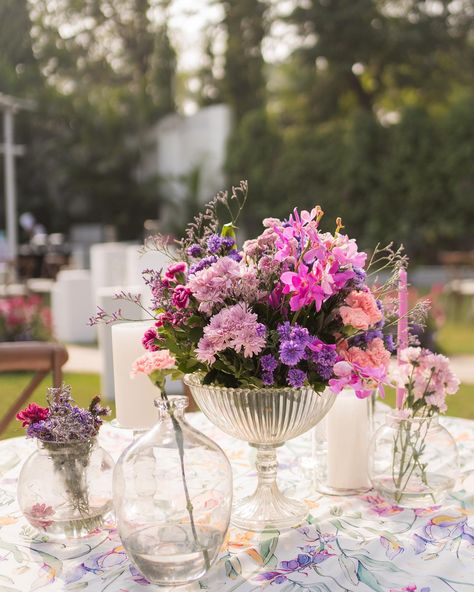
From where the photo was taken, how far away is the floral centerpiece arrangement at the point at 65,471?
122 centimetres

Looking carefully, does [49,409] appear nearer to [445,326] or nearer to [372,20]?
[445,326]

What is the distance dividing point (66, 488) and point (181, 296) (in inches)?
13.7

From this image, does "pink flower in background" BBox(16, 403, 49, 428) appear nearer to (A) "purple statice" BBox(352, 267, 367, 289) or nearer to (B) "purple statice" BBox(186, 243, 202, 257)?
(B) "purple statice" BBox(186, 243, 202, 257)

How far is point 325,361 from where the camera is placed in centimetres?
116

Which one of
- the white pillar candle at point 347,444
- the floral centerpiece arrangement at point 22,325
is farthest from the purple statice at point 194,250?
the floral centerpiece arrangement at point 22,325

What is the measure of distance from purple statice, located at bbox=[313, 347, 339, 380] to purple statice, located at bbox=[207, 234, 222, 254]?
24 centimetres

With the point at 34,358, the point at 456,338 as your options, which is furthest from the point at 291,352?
the point at 456,338

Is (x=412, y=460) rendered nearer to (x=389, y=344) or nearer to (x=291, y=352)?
(x=389, y=344)

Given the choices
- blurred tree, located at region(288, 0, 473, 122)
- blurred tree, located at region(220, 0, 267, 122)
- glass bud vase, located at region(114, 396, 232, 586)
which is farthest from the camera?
blurred tree, located at region(220, 0, 267, 122)

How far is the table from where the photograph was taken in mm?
1111

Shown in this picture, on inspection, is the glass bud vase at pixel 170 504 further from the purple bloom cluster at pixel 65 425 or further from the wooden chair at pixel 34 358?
the wooden chair at pixel 34 358

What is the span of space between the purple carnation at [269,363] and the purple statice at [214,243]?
209 mm

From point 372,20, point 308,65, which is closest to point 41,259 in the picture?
point 308,65

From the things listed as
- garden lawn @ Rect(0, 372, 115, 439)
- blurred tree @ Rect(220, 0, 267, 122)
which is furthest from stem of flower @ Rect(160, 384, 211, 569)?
blurred tree @ Rect(220, 0, 267, 122)
